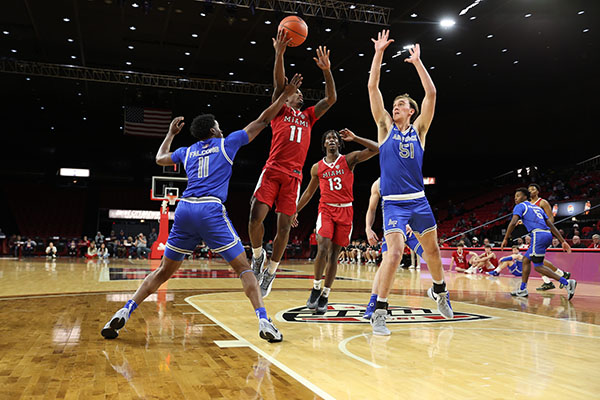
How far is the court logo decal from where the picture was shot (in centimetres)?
467

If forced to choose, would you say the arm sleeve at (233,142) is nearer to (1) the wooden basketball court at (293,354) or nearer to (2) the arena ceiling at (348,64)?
(1) the wooden basketball court at (293,354)

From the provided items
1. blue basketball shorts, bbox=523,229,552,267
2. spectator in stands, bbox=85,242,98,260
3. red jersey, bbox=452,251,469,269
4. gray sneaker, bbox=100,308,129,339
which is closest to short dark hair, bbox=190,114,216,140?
gray sneaker, bbox=100,308,129,339

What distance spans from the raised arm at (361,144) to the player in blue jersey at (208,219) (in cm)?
A: 137

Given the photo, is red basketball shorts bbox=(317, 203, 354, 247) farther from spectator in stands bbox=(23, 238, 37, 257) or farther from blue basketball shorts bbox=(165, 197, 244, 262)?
spectator in stands bbox=(23, 238, 37, 257)

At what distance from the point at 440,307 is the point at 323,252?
1.36 meters

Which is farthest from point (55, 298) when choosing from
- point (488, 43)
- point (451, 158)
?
point (451, 158)

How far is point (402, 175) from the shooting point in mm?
4289

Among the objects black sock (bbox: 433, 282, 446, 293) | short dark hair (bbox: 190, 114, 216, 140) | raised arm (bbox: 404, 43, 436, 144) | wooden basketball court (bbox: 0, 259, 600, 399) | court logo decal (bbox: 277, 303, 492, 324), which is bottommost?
court logo decal (bbox: 277, 303, 492, 324)

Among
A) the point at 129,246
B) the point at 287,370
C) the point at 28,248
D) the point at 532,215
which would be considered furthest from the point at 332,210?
the point at 28,248

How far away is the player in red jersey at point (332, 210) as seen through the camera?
521 centimetres

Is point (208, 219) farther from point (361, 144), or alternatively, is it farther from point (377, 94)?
point (361, 144)

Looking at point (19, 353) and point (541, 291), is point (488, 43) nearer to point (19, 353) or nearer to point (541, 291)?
point (541, 291)

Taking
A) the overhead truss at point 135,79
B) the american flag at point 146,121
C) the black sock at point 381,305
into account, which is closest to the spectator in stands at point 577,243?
the overhead truss at point 135,79

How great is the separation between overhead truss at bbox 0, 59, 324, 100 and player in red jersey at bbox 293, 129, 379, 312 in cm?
1459
